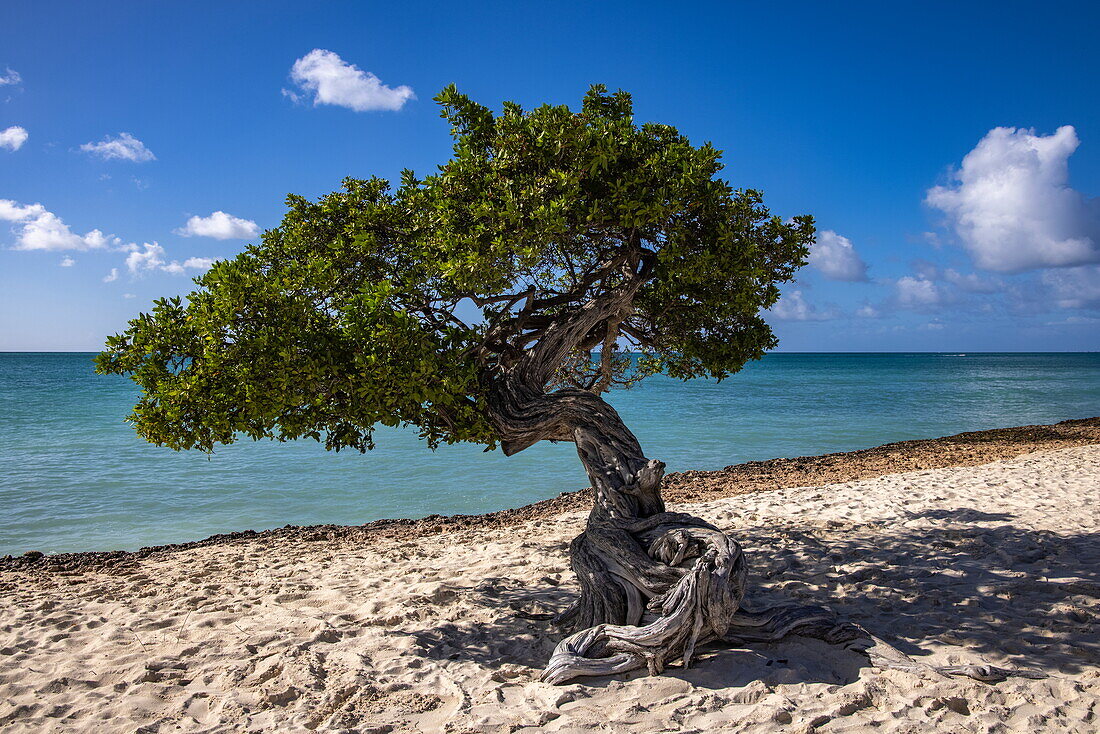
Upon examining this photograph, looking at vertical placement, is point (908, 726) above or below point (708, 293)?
below

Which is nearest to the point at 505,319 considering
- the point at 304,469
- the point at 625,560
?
the point at 625,560

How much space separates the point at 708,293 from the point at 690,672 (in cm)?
376

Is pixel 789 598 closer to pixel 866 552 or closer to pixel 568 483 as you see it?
A: pixel 866 552

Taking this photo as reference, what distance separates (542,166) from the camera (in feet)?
17.9

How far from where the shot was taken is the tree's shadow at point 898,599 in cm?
497

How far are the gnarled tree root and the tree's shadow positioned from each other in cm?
14

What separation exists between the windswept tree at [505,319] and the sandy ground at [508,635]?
59cm

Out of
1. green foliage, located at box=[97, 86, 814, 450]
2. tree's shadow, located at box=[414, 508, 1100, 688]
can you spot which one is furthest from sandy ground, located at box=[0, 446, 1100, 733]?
green foliage, located at box=[97, 86, 814, 450]

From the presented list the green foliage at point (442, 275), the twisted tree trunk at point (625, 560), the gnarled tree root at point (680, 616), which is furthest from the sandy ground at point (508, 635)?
the green foliage at point (442, 275)

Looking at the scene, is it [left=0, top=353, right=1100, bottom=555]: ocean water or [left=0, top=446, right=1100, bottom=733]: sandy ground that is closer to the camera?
[left=0, top=446, right=1100, bottom=733]: sandy ground

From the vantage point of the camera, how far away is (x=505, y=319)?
6418mm

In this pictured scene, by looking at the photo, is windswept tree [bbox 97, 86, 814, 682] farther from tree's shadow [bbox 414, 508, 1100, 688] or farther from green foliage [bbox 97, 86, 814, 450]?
tree's shadow [bbox 414, 508, 1100, 688]

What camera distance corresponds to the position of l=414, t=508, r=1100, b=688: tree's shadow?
497 centimetres

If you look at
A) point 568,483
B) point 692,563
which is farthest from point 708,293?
point 568,483
